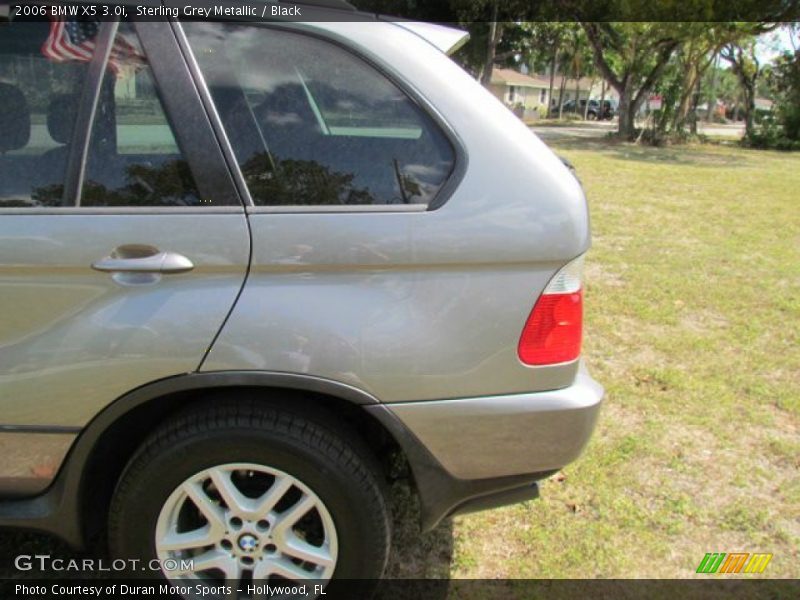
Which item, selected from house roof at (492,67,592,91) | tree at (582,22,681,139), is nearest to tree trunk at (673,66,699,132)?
tree at (582,22,681,139)

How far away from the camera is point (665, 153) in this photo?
18.7 m

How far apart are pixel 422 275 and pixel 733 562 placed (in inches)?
69.3

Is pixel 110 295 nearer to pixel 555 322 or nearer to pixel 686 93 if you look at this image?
pixel 555 322

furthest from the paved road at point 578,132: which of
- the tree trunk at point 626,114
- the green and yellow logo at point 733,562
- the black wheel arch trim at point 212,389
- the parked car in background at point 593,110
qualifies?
the black wheel arch trim at point 212,389

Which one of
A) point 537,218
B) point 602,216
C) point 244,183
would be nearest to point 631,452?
point 537,218

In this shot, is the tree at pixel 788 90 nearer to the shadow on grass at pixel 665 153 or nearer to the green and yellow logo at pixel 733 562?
the shadow on grass at pixel 665 153

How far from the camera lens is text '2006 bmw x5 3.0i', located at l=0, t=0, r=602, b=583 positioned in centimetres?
166

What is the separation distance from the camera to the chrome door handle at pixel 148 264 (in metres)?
1.63

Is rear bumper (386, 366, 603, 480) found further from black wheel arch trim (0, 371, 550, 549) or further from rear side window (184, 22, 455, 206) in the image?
rear side window (184, 22, 455, 206)

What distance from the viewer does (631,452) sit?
9.85 ft

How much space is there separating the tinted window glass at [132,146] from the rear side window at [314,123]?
0.52 feet

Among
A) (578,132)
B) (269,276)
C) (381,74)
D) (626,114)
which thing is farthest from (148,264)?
(578,132)

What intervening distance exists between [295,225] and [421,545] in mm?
1443

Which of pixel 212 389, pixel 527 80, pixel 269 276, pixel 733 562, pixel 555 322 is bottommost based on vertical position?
pixel 733 562
